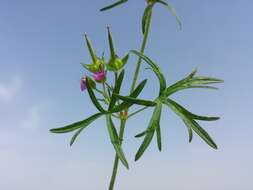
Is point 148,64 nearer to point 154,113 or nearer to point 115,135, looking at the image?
point 154,113

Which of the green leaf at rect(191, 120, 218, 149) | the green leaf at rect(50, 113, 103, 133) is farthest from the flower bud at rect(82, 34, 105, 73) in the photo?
the green leaf at rect(191, 120, 218, 149)

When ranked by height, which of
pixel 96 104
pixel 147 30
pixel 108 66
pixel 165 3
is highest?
pixel 165 3

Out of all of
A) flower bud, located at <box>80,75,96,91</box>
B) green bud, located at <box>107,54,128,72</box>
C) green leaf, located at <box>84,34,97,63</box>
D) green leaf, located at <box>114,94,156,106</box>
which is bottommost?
green leaf, located at <box>114,94,156,106</box>

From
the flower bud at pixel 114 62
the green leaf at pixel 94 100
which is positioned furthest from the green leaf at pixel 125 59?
the green leaf at pixel 94 100

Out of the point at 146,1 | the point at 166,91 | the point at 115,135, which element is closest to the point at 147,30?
the point at 146,1

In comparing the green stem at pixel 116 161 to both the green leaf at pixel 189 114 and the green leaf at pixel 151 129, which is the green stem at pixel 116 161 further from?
the green leaf at pixel 189 114

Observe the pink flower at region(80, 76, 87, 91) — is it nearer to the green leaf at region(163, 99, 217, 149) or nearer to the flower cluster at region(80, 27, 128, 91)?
the flower cluster at region(80, 27, 128, 91)
